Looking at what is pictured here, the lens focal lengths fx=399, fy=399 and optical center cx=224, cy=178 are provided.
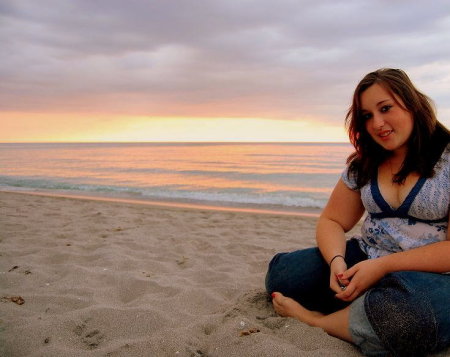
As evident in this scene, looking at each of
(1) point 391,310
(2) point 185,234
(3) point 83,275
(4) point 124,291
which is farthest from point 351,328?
(2) point 185,234

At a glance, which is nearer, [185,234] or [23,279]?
[23,279]

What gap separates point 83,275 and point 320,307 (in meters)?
1.94

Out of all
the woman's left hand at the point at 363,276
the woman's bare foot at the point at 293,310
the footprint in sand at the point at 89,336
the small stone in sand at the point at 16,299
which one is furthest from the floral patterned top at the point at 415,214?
the small stone in sand at the point at 16,299

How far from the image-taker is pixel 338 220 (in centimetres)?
Answer: 268

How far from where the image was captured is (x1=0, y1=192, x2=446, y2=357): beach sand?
2143 millimetres

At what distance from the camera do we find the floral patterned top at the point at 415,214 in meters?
2.12

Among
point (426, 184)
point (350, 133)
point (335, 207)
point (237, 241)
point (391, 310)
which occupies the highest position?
point (350, 133)

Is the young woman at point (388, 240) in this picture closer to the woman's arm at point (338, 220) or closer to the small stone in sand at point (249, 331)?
the woman's arm at point (338, 220)

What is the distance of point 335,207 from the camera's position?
2.67 meters

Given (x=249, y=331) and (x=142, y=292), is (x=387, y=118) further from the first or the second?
(x=142, y=292)

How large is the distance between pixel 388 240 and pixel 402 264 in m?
0.22

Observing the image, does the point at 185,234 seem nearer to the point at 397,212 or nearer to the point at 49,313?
the point at 49,313

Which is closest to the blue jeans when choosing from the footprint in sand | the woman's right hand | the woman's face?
the woman's right hand

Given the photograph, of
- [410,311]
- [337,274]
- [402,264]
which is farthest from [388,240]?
[410,311]
